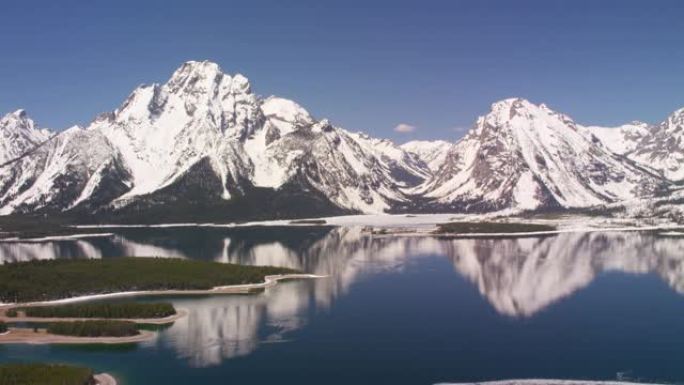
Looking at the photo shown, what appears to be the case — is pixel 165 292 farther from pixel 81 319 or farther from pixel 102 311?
pixel 81 319

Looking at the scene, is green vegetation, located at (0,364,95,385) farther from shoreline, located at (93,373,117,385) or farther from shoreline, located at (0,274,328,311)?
shoreline, located at (0,274,328,311)

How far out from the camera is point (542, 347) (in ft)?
287

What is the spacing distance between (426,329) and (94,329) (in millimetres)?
37933

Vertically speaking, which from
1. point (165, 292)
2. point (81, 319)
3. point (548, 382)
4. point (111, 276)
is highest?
point (111, 276)

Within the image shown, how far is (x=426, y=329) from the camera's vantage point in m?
96.8

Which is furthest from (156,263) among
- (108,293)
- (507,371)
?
(507,371)

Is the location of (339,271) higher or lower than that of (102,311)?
higher

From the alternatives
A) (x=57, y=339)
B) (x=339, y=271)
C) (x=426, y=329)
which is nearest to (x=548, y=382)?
(x=426, y=329)

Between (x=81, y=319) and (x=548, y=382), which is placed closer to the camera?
(x=548, y=382)

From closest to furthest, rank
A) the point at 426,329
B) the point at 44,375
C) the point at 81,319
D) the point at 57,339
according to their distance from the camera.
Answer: the point at 44,375, the point at 57,339, the point at 426,329, the point at 81,319

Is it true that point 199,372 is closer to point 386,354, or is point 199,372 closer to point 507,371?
point 386,354

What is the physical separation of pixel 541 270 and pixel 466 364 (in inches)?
2768

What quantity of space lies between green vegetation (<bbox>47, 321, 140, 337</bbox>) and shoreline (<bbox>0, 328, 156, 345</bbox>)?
0.69m

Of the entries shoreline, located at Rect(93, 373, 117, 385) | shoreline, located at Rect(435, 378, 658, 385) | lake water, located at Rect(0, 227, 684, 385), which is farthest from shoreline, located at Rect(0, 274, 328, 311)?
shoreline, located at Rect(435, 378, 658, 385)
